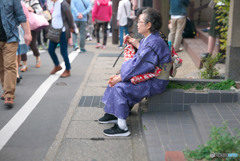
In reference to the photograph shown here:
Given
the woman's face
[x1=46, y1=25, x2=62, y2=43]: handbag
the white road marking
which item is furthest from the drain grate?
[x1=46, y1=25, x2=62, y2=43]: handbag

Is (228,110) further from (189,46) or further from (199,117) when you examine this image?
(189,46)

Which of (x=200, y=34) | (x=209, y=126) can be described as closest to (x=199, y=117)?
(x=209, y=126)

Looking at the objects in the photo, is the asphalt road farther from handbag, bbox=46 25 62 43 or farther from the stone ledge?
the stone ledge

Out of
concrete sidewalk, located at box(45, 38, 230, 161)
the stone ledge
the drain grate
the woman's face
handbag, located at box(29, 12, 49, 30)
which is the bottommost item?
the drain grate

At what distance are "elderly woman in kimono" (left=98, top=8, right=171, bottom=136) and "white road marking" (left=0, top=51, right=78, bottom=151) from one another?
1.25 m

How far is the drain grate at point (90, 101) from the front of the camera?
5891 mm

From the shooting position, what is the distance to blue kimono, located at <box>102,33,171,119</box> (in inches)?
182

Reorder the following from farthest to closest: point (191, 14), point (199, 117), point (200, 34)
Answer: point (191, 14) < point (200, 34) < point (199, 117)

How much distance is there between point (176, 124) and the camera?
460 cm

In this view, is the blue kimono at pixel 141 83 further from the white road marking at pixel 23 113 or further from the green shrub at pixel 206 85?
the white road marking at pixel 23 113

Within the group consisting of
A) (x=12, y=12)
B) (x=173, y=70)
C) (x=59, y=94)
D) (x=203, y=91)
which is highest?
(x=12, y=12)

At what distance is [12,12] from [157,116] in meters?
2.81

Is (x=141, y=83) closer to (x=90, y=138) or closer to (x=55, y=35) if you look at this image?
(x=90, y=138)

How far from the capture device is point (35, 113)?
555 cm
